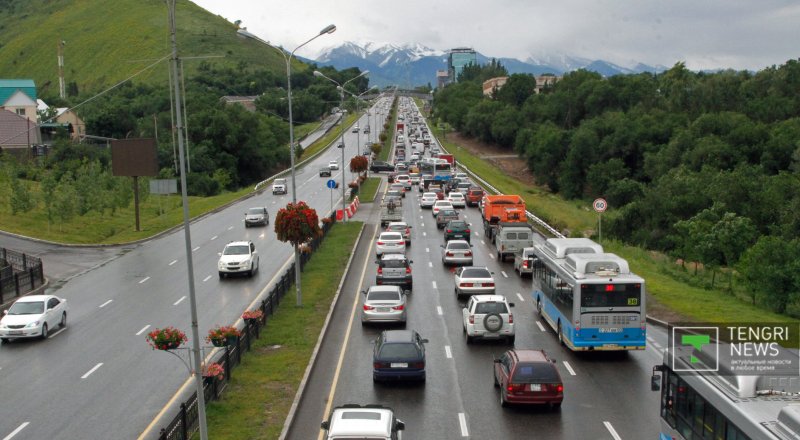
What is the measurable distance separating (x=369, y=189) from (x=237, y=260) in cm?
4507

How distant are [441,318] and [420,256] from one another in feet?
50.9

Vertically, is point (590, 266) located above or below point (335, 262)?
above

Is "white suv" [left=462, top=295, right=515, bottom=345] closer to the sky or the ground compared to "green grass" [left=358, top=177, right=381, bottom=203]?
closer to the ground

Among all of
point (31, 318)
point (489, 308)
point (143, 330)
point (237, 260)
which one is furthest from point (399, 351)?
point (237, 260)

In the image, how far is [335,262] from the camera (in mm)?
42031

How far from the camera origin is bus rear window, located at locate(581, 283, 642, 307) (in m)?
22.6

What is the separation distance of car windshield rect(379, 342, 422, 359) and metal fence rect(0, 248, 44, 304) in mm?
20312

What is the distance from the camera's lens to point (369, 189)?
8356 cm

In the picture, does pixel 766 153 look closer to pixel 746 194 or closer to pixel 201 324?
pixel 746 194

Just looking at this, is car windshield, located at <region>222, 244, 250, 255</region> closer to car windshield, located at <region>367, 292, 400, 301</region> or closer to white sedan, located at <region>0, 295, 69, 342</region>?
white sedan, located at <region>0, 295, 69, 342</region>

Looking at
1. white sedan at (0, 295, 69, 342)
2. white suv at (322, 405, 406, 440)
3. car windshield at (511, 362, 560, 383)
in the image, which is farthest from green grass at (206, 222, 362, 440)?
white sedan at (0, 295, 69, 342)

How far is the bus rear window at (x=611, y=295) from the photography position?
74.0 ft

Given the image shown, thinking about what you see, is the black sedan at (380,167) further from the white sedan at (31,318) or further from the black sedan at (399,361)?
the black sedan at (399,361)

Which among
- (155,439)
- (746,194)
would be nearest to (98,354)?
(155,439)
